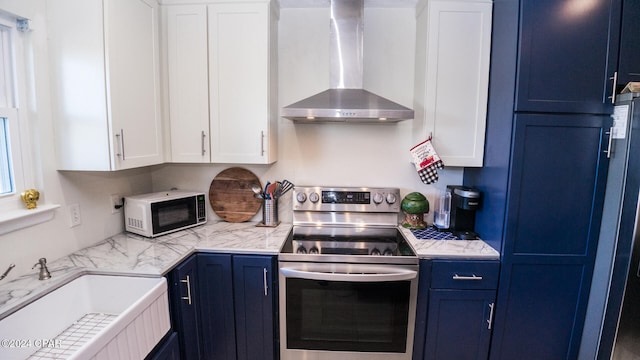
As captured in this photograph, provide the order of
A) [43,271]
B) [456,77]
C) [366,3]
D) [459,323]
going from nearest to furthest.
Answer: [43,271] < [459,323] < [456,77] < [366,3]

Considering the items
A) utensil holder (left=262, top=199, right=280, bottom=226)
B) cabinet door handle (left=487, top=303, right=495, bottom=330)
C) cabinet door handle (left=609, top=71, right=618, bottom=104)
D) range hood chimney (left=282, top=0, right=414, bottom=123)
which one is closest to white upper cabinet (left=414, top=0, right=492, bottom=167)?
range hood chimney (left=282, top=0, right=414, bottom=123)

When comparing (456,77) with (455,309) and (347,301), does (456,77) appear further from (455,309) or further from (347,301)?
(347,301)

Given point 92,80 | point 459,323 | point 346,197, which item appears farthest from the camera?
point 346,197

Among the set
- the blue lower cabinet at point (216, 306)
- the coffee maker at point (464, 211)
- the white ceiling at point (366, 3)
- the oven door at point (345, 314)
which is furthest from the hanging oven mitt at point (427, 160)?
the blue lower cabinet at point (216, 306)

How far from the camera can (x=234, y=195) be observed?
2260 mm

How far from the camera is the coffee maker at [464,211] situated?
1.88 m

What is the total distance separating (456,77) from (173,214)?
1.98 m

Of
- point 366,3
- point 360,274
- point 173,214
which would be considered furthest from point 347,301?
point 366,3

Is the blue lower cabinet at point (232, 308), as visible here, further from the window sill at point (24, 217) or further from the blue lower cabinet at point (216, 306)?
the window sill at point (24, 217)

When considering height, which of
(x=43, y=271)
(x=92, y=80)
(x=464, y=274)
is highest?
(x=92, y=80)

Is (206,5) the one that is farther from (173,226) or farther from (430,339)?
(430,339)

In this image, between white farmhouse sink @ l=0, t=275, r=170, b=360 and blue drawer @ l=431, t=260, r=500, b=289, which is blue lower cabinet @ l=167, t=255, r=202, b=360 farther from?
blue drawer @ l=431, t=260, r=500, b=289

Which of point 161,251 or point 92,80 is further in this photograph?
point 161,251

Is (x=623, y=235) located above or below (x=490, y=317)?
above
